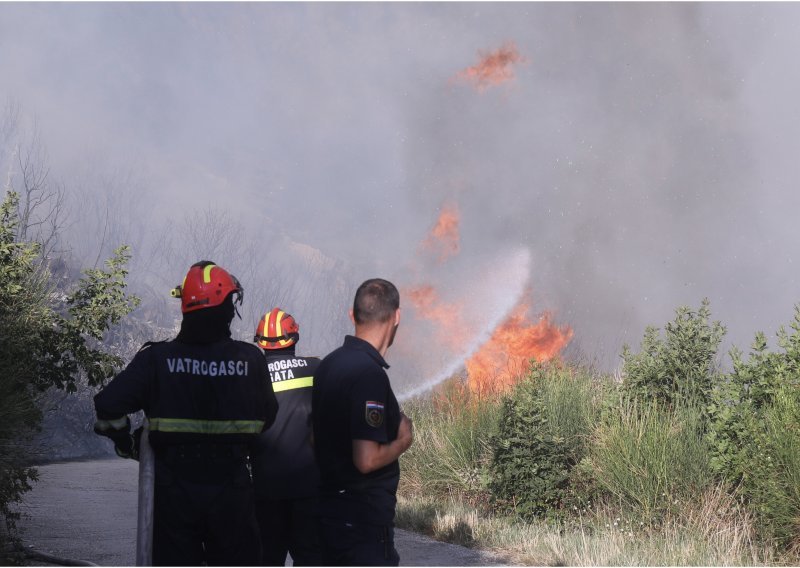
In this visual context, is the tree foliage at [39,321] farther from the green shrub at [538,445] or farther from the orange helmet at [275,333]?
the green shrub at [538,445]

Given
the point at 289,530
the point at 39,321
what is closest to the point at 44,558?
the point at 39,321

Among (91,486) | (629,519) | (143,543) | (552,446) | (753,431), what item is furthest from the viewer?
(91,486)

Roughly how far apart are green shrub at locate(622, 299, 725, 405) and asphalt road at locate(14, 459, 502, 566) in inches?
125

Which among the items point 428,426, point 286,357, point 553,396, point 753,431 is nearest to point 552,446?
point 553,396

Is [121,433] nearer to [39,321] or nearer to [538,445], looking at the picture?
[39,321]

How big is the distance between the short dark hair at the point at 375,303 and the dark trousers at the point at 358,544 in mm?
830

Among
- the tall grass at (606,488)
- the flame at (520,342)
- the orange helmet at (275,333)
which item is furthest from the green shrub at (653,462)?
the flame at (520,342)

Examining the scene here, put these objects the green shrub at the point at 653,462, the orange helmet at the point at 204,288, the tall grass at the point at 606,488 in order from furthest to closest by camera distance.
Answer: the green shrub at the point at 653,462, the tall grass at the point at 606,488, the orange helmet at the point at 204,288

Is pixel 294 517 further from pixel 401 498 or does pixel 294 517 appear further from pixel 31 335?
pixel 401 498

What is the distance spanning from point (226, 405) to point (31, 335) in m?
6.13

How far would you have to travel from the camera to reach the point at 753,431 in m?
9.05

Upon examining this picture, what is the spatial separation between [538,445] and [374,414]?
7.81 metres

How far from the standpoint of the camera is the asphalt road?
28.9ft

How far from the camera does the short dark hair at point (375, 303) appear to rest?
389 centimetres
